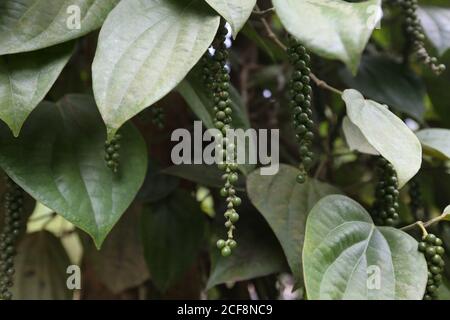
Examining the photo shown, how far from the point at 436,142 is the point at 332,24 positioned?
26 centimetres

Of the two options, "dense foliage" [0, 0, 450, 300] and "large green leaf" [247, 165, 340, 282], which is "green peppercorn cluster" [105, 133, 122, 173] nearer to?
"dense foliage" [0, 0, 450, 300]

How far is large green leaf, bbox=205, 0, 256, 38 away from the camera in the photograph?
1.67 ft

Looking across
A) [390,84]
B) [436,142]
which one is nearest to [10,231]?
[436,142]

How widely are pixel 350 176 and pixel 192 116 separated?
0.32 meters

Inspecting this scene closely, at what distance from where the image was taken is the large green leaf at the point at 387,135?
53 centimetres

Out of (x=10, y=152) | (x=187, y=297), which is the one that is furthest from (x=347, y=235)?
(x=187, y=297)

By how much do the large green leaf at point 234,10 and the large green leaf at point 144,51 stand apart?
3cm

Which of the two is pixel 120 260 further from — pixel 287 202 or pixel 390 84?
pixel 390 84

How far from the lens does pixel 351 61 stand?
1.48 feet

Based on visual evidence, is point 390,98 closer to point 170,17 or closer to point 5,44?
point 170,17

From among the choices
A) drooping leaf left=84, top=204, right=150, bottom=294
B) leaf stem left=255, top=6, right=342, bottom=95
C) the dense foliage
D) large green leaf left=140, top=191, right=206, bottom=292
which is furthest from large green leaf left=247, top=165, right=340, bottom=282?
drooping leaf left=84, top=204, right=150, bottom=294

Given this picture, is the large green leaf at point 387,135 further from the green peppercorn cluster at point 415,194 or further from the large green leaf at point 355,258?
the green peppercorn cluster at point 415,194

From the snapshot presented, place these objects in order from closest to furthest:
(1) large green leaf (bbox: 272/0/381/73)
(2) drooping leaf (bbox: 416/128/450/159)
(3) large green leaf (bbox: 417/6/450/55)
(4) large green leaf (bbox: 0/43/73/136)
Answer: (1) large green leaf (bbox: 272/0/381/73) → (4) large green leaf (bbox: 0/43/73/136) → (2) drooping leaf (bbox: 416/128/450/159) → (3) large green leaf (bbox: 417/6/450/55)

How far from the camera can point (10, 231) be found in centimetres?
62
